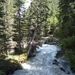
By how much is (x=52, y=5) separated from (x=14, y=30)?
133ft

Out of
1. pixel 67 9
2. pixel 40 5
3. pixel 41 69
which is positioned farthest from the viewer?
pixel 40 5

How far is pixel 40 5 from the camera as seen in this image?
29.3 metres

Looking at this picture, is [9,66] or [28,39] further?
[28,39]

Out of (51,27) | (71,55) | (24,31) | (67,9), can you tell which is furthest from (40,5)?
(51,27)

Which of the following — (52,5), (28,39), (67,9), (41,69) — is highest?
(52,5)

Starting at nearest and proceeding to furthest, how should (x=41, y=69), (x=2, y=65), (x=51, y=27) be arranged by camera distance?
1. (x=2, y=65)
2. (x=41, y=69)
3. (x=51, y=27)

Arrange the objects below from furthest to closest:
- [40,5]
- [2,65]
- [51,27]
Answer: [51,27]
[40,5]
[2,65]

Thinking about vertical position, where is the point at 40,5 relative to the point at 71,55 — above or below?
above

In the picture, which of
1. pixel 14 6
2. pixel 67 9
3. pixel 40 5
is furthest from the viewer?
pixel 14 6

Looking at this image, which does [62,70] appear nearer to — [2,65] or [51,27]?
[2,65]

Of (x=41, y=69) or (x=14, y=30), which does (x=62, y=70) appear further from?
(x=14, y=30)

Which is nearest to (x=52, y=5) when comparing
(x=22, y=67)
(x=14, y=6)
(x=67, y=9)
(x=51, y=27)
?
(x=51, y=27)

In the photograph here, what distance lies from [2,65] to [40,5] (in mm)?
14359

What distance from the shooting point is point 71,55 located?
9164mm
